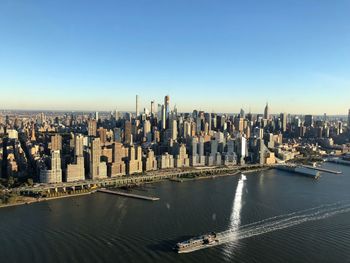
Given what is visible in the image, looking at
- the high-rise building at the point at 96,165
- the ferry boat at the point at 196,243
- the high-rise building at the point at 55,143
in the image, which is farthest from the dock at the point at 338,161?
the ferry boat at the point at 196,243

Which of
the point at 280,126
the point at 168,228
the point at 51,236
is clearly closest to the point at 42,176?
the point at 51,236

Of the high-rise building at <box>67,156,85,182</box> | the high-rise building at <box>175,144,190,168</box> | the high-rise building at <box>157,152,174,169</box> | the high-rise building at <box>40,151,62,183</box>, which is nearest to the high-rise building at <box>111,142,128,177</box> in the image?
A: the high-rise building at <box>67,156,85,182</box>

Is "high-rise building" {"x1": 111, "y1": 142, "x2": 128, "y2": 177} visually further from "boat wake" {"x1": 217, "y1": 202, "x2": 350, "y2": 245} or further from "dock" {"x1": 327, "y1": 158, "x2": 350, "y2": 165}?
"dock" {"x1": 327, "y1": 158, "x2": 350, "y2": 165}

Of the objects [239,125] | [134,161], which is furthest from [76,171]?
[239,125]

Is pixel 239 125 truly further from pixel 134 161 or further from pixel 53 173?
pixel 53 173

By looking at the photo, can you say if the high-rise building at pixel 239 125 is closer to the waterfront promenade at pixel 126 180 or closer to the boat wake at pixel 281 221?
the waterfront promenade at pixel 126 180
